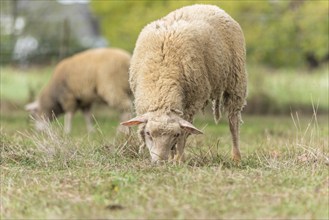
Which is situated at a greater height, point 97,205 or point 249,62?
point 97,205

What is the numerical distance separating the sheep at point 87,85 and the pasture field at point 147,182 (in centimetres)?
624

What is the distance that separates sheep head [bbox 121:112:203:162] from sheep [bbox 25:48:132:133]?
6.62m

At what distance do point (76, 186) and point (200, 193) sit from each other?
1.12 meters

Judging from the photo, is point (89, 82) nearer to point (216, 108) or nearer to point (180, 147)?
point (216, 108)

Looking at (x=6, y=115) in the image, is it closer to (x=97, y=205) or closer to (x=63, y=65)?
(x=63, y=65)

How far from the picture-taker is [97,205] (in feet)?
18.7

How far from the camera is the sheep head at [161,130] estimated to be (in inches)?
296

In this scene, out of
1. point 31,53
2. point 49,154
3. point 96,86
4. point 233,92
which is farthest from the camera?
point 31,53

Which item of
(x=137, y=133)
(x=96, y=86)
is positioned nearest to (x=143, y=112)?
(x=137, y=133)

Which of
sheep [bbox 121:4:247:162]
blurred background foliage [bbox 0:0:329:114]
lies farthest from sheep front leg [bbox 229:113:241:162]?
blurred background foliage [bbox 0:0:329:114]

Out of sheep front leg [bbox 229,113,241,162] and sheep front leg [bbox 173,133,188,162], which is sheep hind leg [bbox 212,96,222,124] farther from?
sheep front leg [bbox 173,133,188,162]

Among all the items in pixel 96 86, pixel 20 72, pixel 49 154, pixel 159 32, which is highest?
pixel 159 32

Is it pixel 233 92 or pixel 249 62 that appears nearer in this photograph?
pixel 233 92

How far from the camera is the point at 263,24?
22250 mm
